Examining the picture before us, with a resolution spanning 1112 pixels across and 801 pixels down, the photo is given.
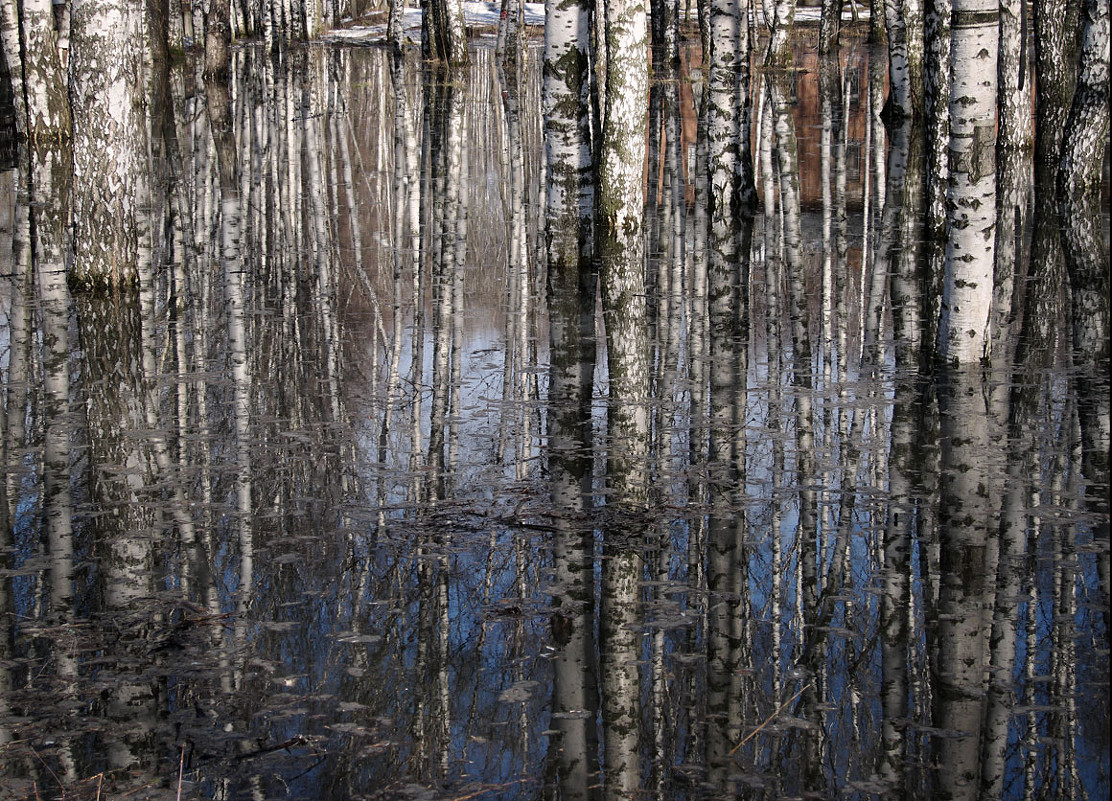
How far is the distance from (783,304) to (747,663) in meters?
5.79

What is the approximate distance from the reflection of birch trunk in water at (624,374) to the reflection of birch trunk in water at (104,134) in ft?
13.1

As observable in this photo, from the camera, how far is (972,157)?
671cm

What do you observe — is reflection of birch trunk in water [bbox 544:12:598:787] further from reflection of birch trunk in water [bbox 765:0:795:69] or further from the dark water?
reflection of birch trunk in water [bbox 765:0:795:69]

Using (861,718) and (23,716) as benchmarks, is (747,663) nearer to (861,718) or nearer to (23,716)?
(861,718)

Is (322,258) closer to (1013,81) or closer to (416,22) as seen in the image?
(1013,81)

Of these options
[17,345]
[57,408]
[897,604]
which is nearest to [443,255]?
[17,345]

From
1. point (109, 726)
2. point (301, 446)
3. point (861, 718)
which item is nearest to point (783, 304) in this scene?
point (301, 446)

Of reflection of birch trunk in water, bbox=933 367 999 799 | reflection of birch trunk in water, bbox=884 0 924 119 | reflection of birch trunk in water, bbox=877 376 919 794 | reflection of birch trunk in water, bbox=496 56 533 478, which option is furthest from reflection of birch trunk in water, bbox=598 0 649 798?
reflection of birch trunk in water, bbox=884 0 924 119

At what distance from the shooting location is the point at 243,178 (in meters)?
15.3

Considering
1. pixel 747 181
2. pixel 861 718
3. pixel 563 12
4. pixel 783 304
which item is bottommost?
pixel 861 718

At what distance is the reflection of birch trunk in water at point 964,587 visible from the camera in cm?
347

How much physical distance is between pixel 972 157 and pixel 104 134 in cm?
684

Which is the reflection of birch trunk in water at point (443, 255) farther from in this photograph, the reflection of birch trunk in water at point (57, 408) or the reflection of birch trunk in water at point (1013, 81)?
the reflection of birch trunk in water at point (1013, 81)

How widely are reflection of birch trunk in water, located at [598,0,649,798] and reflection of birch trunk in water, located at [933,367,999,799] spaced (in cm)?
95
